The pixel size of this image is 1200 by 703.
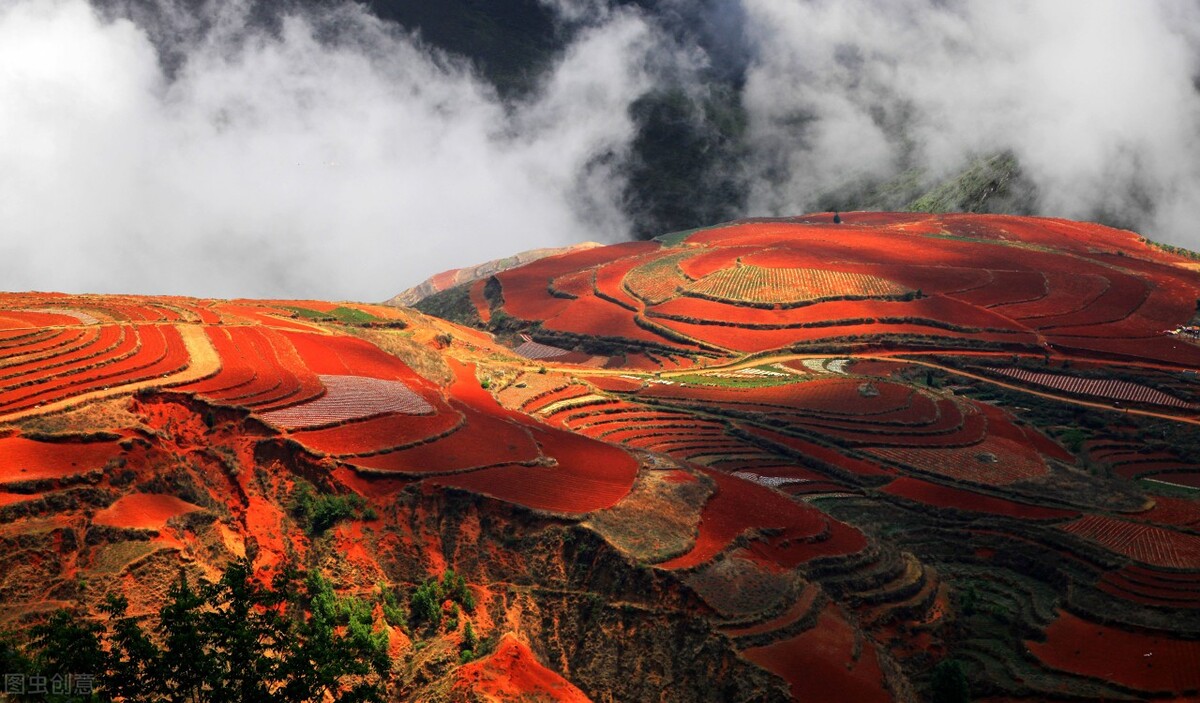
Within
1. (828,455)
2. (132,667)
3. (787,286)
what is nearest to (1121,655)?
(828,455)

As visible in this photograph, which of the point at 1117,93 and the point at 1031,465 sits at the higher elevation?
the point at 1117,93

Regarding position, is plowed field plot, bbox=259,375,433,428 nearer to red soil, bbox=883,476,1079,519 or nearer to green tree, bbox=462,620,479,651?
green tree, bbox=462,620,479,651

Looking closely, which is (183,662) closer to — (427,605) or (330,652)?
(330,652)

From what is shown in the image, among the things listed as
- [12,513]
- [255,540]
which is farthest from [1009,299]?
[12,513]

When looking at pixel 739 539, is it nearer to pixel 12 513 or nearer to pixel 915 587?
pixel 915 587

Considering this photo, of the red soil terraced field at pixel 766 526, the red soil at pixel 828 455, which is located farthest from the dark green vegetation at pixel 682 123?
the red soil terraced field at pixel 766 526

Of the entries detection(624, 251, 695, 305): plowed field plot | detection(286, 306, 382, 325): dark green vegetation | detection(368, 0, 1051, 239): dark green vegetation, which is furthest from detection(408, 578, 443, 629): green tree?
detection(368, 0, 1051, 239): dark green vegetation
